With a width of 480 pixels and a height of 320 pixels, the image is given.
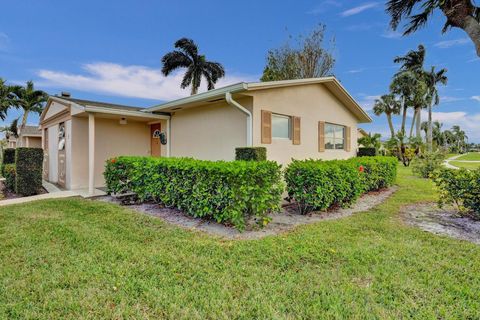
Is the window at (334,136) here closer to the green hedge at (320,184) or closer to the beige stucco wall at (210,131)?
the green hedge at (320,184)

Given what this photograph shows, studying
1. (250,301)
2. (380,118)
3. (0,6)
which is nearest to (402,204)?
(250,301)

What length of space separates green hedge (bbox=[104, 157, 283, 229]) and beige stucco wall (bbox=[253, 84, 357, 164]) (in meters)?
2.57

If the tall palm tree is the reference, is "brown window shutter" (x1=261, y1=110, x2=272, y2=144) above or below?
below

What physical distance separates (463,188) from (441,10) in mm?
6163

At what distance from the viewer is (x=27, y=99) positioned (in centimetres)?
2505

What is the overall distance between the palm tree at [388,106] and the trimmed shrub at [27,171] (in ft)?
127

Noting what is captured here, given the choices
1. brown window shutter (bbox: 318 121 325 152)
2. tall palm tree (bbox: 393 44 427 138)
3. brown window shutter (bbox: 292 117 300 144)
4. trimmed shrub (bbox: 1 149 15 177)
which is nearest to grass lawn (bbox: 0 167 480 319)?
brown window shutter (bbox: 292 117 300 144)

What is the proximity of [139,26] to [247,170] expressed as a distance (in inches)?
461

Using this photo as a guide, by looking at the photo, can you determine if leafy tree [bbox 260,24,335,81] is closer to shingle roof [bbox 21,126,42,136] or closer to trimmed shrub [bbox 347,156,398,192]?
trimmed shrub [bbox 347,156,398,192]

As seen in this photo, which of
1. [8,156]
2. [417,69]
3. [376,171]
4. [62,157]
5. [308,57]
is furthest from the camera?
[417,69]

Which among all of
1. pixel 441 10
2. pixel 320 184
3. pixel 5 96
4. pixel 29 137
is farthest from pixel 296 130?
pixel 29 137

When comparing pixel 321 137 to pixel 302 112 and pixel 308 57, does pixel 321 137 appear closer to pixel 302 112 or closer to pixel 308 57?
pixel 302 112

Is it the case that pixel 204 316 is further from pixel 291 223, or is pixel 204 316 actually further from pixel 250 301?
pixel 291 223

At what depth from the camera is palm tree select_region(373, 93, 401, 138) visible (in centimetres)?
3508
